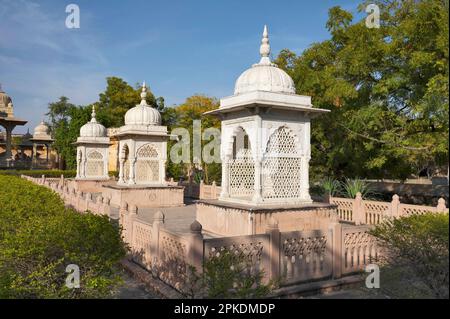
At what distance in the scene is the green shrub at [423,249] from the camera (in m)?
5.03

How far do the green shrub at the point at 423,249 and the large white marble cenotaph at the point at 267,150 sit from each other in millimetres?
3335

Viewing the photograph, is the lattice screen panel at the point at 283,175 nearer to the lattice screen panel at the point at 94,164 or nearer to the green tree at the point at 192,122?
the green tree at the point at 192,122

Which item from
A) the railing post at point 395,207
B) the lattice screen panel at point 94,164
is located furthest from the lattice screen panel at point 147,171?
the railing post at point 395,207

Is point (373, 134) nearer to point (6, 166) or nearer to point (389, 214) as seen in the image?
point (389, 214)

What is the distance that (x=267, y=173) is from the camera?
9789 mm

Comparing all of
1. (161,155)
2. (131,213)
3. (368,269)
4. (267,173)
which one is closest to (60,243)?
(131,213)

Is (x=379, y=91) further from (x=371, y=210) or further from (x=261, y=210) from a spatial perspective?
(x=261, y=210)

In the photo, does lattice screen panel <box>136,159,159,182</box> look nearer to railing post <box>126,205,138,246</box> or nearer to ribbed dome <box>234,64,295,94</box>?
ribbed dome <box>234,64,295,94</box>

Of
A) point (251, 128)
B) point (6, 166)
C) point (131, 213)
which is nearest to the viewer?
point (131, 213)

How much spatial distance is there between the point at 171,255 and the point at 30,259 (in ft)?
7.07

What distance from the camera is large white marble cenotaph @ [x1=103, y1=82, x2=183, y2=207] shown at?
16.3 m

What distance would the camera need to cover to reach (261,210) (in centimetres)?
863

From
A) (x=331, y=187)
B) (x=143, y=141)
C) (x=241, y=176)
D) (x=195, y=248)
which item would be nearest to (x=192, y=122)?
(x=143, y=141)
